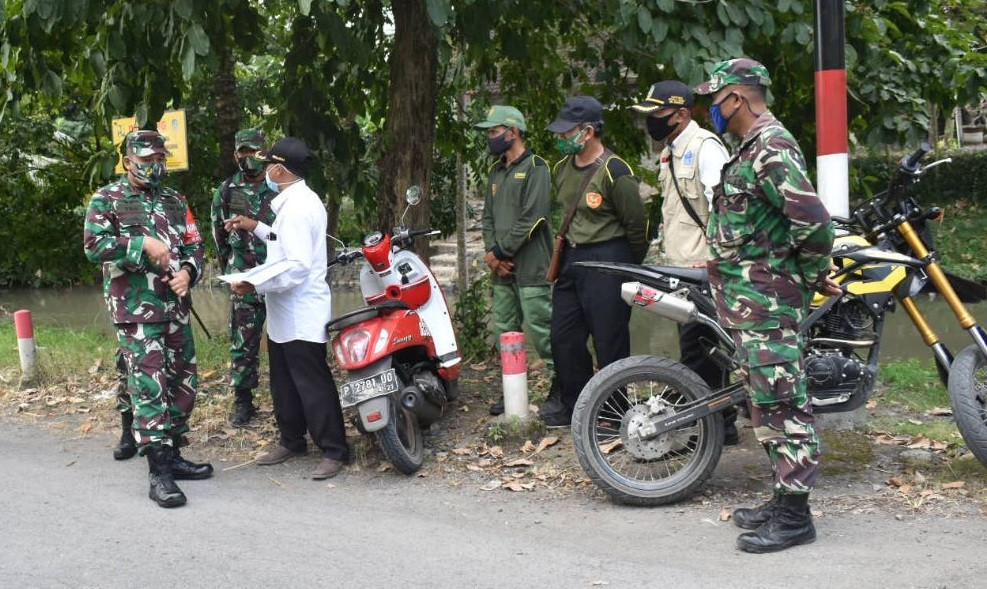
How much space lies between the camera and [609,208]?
6.28 meters

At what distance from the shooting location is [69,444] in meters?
7.11

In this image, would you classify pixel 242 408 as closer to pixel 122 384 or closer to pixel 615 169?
pixel 122 384

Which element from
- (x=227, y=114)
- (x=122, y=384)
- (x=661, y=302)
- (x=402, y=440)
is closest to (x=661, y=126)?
(x=661, y=302)

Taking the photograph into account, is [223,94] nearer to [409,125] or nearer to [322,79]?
[322,79]

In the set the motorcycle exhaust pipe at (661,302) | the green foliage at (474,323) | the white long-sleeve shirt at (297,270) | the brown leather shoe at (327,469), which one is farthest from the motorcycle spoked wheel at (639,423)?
the green foliage at (474,323)

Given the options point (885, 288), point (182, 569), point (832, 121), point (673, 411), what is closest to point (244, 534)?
point (182, 569)

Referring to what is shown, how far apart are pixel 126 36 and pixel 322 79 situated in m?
1.83

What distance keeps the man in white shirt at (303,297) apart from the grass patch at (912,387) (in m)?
3.55

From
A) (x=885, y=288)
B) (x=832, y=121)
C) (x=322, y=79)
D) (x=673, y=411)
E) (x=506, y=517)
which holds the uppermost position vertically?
(x=322, y=79)

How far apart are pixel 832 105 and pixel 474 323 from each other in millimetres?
3855

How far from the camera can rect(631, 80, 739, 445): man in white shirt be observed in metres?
5.80

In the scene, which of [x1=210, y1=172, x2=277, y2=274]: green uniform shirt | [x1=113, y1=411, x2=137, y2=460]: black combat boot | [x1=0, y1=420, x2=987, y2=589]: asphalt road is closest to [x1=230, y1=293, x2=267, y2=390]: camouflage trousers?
[x1=210, y1=172, x2=277, y2=274]: green uniform shirt

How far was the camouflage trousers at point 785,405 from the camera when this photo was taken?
15.2 feet

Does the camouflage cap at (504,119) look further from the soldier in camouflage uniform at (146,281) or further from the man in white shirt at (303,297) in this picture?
the soldier in camouflage uniform at (146,281)
